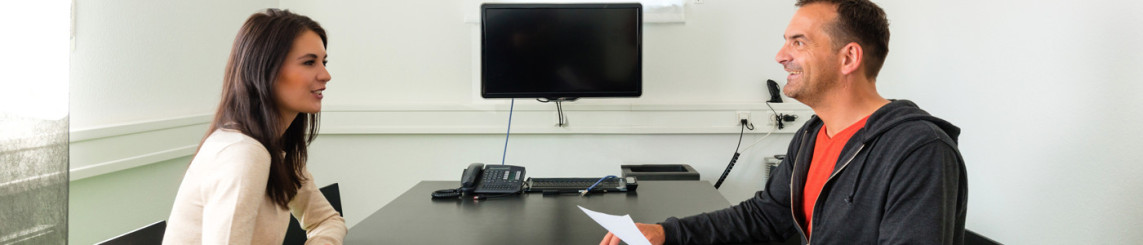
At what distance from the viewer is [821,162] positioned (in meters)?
1.52

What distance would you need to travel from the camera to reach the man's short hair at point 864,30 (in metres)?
1.45

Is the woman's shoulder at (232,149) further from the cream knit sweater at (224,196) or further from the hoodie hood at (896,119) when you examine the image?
the hoodie hood at (896,119)

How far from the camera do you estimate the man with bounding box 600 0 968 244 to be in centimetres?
117

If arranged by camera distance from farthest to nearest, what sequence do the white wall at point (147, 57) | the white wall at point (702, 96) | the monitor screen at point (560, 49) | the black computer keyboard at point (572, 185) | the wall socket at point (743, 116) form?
the wall socket at point (743, 116) → the monitor screen at point (560, 49) → the black computer keyboard at point (572, 185) → the white wall at point (147, 57) → the white wall at point (702, 96)

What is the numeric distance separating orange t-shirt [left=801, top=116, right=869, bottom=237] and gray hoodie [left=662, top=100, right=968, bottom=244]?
0.05 feet

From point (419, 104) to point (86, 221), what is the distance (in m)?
1.31

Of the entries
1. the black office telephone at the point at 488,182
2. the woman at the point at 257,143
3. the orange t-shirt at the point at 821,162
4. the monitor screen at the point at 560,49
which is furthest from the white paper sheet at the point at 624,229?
the monitor screen at the point at 560,49

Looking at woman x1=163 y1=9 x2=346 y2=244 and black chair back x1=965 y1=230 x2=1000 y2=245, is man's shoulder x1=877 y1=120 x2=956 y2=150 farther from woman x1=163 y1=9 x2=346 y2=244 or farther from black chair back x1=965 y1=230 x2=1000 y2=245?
woman x1=163 y1=9 x2=346 y2=244

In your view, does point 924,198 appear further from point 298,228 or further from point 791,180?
point 298,228

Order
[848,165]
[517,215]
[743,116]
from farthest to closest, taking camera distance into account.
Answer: [743,116] < [517,215] < [848,165]

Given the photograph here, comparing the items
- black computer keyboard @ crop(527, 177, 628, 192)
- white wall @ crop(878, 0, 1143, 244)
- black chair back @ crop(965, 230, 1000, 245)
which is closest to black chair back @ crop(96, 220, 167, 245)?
black computer keyboard @ crop(527, 177, 628, 192)

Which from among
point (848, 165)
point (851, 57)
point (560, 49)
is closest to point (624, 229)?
point (848, 165)

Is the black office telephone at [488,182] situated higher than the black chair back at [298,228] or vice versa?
the black office telephone at [488,182]

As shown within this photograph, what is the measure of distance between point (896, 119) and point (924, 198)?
0.57ft
